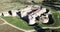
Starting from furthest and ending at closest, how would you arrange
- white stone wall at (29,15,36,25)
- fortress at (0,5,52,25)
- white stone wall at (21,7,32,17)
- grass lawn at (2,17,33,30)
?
white stone wall at (21,7,32,17)
fortress at (0,5,52,25)
white stone wall at (29,15,36,25)
grass lawn at (2,17,33,30)

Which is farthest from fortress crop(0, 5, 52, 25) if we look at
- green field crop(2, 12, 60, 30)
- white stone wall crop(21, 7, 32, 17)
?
green field crop(2, 12, 60, 30)

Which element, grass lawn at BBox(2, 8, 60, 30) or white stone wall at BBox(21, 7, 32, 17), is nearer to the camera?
grass lawn at BBox(2, 8, 60, 30)

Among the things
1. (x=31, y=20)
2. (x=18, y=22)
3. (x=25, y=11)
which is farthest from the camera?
(x=25, y=11)

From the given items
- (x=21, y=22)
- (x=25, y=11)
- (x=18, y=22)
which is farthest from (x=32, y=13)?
(x=18, y=22)

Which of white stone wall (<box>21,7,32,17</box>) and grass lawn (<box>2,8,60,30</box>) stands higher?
white stone wall (<box>21,7,32,17</box>)

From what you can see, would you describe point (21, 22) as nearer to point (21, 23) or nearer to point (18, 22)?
point (21, 23)

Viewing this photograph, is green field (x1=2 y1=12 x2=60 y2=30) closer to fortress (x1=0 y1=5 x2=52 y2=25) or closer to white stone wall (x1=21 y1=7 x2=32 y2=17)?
fortress (x1=0 y1=5 x2=52 y2=25)

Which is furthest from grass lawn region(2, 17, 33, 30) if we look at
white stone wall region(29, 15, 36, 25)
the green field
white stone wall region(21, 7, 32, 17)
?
white stone wall region(21, 7, 32, 17)

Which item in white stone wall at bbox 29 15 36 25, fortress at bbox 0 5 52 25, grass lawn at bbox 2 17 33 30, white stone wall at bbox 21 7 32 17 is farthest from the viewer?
white stone wall at bbox 21 7 32 17

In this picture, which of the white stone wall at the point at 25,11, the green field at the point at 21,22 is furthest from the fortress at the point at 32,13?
the green field at the point at 21,22

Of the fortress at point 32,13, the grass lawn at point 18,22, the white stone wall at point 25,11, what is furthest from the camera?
the white stone wall at point 25,11

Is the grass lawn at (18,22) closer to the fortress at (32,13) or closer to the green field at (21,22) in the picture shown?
the green field at (21,22)
